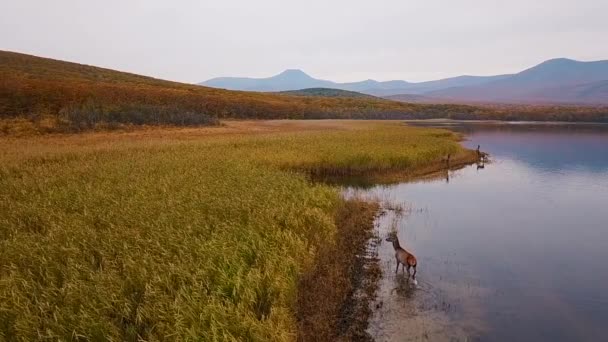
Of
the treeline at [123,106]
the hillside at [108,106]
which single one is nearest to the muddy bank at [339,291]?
the hillside at [108,106]

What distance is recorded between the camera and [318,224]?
519 inches

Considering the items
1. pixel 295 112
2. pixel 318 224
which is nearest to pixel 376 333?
pixel 318 224

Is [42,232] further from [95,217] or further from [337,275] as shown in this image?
[337,275]

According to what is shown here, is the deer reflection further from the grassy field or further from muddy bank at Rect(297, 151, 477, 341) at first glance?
the grassy field

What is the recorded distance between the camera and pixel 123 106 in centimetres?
5403

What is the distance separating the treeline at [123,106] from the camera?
50.4m

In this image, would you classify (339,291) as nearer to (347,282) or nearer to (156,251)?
(347,282)

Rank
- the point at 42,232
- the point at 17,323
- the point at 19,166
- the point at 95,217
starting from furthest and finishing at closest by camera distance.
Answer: the point at 19,166 < the point at 95,217 < the point at 42,232 < the point at 17,323

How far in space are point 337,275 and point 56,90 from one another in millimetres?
64418

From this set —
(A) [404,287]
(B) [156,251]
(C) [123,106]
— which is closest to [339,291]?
(A) [404,287]

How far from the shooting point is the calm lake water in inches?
382

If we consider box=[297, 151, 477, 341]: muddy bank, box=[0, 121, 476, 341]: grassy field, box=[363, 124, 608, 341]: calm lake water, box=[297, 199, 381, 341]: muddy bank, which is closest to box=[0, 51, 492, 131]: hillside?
box=[0, 121, 476, 341]: grassy field

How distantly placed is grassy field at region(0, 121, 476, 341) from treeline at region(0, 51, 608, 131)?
109 feet

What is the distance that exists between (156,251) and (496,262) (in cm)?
1062
